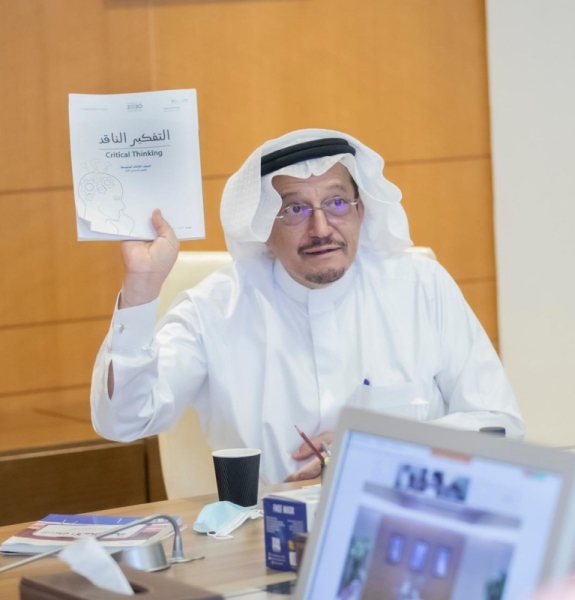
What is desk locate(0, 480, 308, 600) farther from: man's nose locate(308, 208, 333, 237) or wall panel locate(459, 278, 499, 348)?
wall panel locate(459, 278, 499, 348)

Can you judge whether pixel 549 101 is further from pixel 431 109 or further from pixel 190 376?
pixel 190 376

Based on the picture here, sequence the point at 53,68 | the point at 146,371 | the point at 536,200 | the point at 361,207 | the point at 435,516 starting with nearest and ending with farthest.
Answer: the point at 435,516 → the point at 146,371 → the point at 361,207 → the point at 53,68 → the point at 536,200

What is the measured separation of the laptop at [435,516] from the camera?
0.87 m

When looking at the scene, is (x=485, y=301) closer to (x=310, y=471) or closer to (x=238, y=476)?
(x=310, y=471)

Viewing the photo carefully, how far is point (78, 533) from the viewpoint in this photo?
5.57ft

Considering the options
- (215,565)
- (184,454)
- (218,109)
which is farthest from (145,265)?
(218,109)

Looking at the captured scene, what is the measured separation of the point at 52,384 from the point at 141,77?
50.8 inches

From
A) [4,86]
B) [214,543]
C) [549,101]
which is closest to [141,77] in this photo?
[4,86]

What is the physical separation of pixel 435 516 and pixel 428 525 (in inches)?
0.4

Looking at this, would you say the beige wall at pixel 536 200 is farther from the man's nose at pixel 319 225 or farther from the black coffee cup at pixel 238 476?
the black coffee cup at pixel 238 476

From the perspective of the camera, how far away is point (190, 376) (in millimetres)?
2430

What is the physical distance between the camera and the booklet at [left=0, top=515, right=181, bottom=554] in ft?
5.33

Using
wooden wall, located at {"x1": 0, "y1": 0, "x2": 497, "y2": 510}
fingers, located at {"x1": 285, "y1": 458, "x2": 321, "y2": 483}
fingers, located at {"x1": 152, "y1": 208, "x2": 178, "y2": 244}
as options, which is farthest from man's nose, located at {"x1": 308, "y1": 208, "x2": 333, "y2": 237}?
wooden wall, located at {"x1": 0, "y1": 0, "x2": 497, "y2": 510}

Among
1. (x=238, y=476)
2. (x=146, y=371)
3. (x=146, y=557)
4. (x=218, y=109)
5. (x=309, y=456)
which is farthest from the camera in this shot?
(x=218, y=109)
